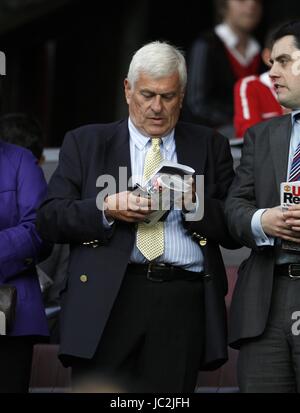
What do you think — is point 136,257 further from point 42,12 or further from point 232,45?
point 42,12

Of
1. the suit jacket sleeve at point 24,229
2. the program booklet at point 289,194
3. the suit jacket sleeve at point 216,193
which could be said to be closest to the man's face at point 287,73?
the suit jacket sleeve at point 216,193

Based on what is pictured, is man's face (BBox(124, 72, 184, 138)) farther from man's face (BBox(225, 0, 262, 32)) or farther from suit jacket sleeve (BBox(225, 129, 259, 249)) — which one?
man's face (BBox(225, 0, 262, 32))

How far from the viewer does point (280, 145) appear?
5.58m

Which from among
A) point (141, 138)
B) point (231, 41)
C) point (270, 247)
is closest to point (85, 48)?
point (231, 41)

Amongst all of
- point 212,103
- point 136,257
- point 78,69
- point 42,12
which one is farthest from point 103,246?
point 78,69

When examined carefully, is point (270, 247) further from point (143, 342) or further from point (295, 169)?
point (143, 342)

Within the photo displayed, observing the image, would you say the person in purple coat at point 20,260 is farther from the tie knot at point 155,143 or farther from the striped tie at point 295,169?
the striped tie at point 295,169

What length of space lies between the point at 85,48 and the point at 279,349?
7.29 metres

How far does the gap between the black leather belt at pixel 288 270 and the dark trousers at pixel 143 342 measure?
1.42 feet

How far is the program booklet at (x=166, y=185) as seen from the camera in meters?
5.43

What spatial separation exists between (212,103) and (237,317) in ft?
11.8

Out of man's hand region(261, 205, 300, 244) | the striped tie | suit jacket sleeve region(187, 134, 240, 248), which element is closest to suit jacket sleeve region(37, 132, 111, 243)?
suit jacket sleeve region(187, 134, 240, 248)

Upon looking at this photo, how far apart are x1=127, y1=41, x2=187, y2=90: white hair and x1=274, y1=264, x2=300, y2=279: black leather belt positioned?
954 mm

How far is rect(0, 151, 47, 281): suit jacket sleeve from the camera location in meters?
5.71
